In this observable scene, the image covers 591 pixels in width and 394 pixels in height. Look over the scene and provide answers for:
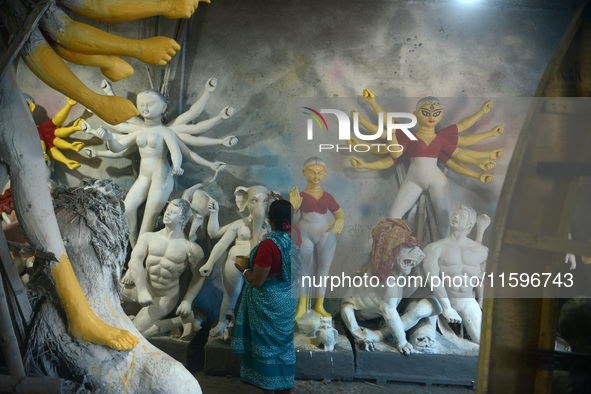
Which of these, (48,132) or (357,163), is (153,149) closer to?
(48,132)

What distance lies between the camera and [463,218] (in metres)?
2.40

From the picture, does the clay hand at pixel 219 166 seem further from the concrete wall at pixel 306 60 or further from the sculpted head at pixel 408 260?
the sculpted head at pixel 408 260

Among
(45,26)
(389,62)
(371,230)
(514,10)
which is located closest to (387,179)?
(371,230)

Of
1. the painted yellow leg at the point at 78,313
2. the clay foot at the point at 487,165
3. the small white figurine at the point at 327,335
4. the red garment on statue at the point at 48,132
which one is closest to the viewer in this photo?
the painted yellow leg at the point at 78,313

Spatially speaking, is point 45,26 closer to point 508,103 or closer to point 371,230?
point 371,230

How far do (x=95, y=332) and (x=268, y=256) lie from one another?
0.80 metres

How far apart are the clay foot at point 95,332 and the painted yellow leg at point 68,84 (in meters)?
0.76

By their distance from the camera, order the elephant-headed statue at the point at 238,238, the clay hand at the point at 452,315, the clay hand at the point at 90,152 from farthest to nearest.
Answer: the clay hand at the point at 90,152
the elephant-headed statue at the point at 238,238
the clay hand at the point at 452,315

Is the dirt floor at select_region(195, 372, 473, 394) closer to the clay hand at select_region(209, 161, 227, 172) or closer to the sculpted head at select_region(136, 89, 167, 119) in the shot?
the clay hand at select_region(209, 161, 227, 172)

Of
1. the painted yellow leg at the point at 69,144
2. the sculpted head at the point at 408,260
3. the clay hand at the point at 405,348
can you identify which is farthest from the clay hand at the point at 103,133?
the clay hand at the point at 405,348

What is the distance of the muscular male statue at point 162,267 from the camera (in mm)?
3559

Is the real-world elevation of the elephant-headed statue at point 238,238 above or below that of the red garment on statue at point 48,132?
below

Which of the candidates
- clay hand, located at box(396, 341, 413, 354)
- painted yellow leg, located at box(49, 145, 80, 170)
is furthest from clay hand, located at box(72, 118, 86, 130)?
clay hand, located at box(396, 341, 413, 354)

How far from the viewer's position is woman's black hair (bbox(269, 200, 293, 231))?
87.7 inches
